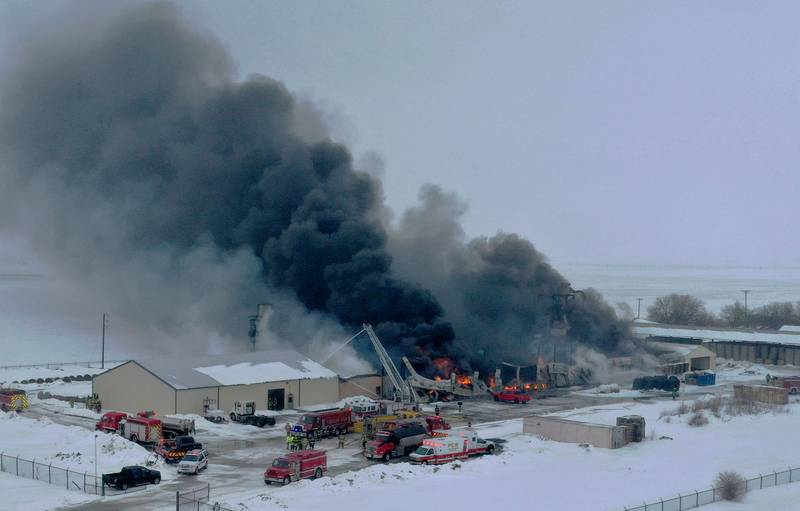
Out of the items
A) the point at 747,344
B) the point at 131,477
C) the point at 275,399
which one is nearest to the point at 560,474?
the point at 131,477

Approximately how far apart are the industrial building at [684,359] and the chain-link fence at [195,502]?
46.6 metres

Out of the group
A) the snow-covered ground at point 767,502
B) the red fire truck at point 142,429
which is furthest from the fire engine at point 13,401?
the snow-covered ground at point 767,502

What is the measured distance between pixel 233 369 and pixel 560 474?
20.8 m

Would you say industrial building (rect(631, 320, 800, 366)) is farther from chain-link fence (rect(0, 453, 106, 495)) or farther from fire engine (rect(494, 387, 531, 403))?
chain-link fence (rect(0, 453, 106, 495))

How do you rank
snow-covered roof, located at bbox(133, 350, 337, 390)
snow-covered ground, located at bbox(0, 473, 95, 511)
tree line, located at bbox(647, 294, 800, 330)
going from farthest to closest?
tree line, located at bbox(647, 294, 800, 330) < snow-covered roof, located at bbox(133, 350, 337, 390) < snow-covered ground, located at bbox(0, 473, 95, 511)

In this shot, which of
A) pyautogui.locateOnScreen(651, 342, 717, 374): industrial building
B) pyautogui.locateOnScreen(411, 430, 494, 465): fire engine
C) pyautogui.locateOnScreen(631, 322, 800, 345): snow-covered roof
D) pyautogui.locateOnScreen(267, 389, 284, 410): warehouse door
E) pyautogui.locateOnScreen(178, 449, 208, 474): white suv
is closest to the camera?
pyautogui.locateOnScreen(178, 449, 208, 474): white suv

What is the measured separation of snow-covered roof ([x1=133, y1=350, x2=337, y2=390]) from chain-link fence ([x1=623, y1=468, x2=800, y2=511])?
24208mm

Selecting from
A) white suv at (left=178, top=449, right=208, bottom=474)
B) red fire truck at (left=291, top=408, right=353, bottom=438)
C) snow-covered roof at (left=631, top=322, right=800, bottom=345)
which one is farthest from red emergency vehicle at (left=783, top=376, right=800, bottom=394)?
white suv at (left=178, top=449, right=208, bottom=474)

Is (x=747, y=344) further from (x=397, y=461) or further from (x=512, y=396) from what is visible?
(x=397, y=461)

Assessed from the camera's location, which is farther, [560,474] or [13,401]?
[13,401]

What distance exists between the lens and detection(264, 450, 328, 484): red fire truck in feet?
93.2

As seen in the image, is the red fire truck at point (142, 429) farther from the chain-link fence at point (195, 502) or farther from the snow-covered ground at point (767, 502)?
the snow-covered ground at point (767, 502)

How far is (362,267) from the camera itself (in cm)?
6162

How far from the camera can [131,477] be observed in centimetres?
2714
